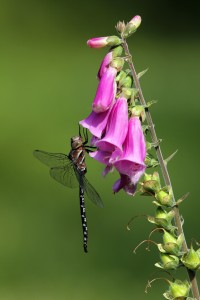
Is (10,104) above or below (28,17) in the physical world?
below

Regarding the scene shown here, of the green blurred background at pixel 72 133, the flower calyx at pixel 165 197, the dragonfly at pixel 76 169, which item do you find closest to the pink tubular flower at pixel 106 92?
the flower calyx at pixel 165 197

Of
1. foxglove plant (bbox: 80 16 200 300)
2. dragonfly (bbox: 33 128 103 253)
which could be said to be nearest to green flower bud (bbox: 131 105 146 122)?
foxglove plant (bbox: 80 16 200 300)

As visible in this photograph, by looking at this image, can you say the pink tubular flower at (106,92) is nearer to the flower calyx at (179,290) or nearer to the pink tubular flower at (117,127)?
the pink tubular flower at (117,127)

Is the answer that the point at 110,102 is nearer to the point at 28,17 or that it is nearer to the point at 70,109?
the point at 70,109

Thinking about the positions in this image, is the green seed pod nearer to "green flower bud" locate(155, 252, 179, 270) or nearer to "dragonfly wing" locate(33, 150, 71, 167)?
"green flower bud" locate(155, 252, 179, 270)

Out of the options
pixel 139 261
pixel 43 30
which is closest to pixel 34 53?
pixel 43 30
